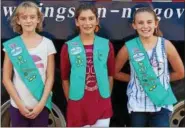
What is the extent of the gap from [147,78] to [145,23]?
16.2 inches

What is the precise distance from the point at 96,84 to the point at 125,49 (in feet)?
1.17

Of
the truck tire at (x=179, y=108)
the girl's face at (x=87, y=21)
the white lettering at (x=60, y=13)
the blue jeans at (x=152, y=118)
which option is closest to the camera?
the girl's face at (x=87, y=21)

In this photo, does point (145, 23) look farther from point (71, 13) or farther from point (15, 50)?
point (15, 50)

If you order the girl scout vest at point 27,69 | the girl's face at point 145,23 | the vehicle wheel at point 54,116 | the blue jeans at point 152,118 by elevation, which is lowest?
the vehicle wheel at point 54,116

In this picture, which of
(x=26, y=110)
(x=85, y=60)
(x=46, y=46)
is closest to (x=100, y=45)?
(x=85, y=60)

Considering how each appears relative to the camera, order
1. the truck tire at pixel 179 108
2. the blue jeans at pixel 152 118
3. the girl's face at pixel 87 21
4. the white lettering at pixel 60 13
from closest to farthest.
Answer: the girl's face at pixel 87 21 < the blue jeans at pixel 152 118 < the white lettering at pixel 60 13 < the truck tire at pixel 179 108

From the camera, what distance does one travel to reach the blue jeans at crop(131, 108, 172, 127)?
3588 mm

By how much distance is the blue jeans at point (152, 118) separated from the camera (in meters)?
3.59

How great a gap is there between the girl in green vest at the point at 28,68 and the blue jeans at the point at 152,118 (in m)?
0.69

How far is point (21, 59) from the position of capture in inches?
139

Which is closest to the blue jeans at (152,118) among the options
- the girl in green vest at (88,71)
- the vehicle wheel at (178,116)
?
the girl in green vest at (88,71)

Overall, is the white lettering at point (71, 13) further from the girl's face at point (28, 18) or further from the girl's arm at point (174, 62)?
the girl's arm at point (174, 62)

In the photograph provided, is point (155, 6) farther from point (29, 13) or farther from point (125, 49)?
point (29, 13)

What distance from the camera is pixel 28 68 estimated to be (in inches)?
140
